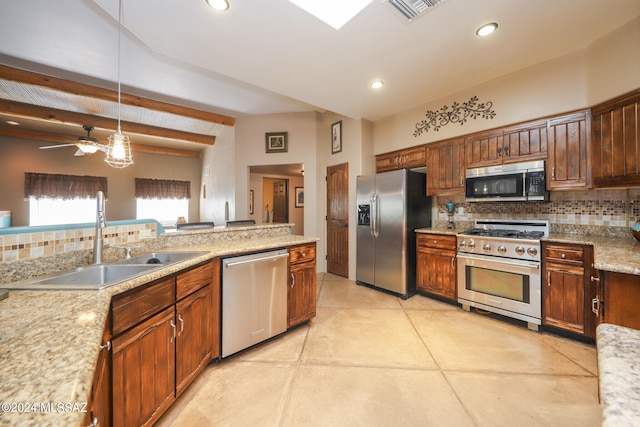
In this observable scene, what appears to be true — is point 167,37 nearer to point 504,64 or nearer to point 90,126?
point 504,64

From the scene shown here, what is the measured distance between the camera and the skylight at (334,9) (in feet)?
5.76

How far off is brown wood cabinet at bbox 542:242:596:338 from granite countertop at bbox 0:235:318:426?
10.4ft

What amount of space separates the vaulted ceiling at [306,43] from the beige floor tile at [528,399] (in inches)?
104

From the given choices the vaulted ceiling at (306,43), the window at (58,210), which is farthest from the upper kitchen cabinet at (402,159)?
the window at (58,210)

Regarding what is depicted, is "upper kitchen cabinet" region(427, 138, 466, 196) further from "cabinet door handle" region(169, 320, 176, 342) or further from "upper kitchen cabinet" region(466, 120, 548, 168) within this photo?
"cabinet door handle" region(169, 320, 176, 342)

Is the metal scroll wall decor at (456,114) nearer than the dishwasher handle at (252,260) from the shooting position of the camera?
No

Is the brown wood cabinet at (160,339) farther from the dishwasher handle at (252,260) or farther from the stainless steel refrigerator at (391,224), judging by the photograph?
the stainless steel refrigerator at (391,224)

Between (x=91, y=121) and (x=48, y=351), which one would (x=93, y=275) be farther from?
(x=91, y=121)

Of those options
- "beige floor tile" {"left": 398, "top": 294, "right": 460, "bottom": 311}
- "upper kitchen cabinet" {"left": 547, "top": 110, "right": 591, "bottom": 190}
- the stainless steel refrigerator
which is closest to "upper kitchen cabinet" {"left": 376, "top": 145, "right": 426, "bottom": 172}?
the stainless steel refrigerator

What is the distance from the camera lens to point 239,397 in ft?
5.28

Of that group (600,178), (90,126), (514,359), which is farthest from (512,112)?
(90,126)

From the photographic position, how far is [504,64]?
247 cm

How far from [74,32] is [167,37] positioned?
1.24 metres

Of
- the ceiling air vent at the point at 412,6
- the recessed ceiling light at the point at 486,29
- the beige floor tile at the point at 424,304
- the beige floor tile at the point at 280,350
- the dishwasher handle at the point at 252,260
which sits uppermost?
the recessed ceiling light at the point at 486,29
